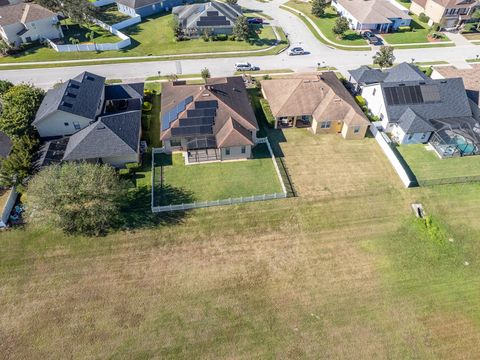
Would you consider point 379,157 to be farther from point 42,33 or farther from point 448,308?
point 42,33

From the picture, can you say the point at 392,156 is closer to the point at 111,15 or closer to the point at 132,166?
the point at 132,166

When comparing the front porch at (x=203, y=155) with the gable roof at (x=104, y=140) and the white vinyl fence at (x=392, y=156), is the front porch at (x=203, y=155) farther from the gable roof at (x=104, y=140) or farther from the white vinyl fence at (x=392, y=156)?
the white vinyl fence at (x=392, y=156)

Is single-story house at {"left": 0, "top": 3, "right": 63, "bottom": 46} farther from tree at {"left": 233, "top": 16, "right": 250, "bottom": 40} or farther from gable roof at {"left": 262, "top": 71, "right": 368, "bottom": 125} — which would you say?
gable roof at {"left": 262, "top": 71, "right": 368, "bottom": 125}

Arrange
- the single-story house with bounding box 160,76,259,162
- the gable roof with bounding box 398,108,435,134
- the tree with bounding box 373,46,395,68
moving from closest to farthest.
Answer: the single-story house with bounding box 160,76,259,162, the gable roof with bounding box 398,108,435,134, the tree with bounding box 373,46,395,68

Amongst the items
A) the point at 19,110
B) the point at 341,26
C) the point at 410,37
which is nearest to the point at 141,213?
the point at 19,110

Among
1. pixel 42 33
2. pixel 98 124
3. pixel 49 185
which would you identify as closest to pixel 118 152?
pixel 98 124

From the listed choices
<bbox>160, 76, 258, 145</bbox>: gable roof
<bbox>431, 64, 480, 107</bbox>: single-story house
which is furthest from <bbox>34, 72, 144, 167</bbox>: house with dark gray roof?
<bbox>431, 64, 480, 107</bbox>: single-story house

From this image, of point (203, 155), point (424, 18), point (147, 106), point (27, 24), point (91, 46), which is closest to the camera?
point (203, 155)

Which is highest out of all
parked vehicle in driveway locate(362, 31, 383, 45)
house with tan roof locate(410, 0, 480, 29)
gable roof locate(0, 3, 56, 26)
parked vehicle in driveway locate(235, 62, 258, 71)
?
A: house with tan roof locate(410, 0, 480, 29)
